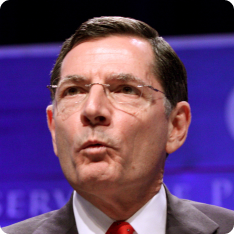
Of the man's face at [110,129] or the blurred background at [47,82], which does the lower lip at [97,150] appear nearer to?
the man's face at [110,129]

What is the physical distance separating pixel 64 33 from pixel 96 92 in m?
1.35

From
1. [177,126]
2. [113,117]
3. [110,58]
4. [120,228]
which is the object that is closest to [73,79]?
[110,58]

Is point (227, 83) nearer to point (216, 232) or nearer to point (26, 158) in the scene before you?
point (216, 232)

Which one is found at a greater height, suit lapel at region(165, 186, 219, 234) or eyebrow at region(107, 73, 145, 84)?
eyebrow at region(107, 73, 145, 84)

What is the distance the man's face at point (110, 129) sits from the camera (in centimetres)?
158

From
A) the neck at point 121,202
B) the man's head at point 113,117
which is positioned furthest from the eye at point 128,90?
the neck at point 121,202

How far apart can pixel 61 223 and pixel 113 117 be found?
651mm

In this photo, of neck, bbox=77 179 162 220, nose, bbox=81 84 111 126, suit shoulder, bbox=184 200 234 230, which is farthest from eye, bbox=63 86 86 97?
suit shoulder, bbox=184 200 234 230

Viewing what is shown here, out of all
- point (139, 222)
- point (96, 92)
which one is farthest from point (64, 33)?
point (139, 222)

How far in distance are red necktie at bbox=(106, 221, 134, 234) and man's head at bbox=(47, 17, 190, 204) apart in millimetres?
159

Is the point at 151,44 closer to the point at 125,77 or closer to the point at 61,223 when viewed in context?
the point at 125,77

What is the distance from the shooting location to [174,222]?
71.6 inches

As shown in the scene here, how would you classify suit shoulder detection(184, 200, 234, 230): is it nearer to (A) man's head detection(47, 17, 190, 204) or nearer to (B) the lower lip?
(A) man's head detection(47, 17, 190, 204)

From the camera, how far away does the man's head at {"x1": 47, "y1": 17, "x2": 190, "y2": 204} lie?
159 centimetres
